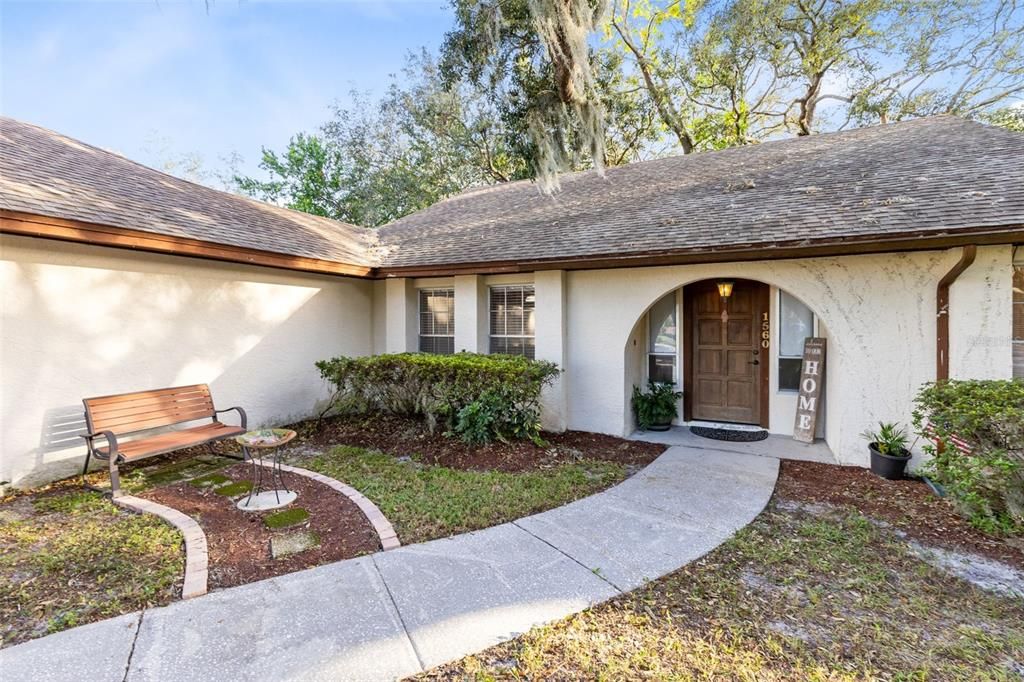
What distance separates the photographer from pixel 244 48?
8.46m

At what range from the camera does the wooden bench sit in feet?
15.4

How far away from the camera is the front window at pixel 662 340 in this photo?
25.0ft

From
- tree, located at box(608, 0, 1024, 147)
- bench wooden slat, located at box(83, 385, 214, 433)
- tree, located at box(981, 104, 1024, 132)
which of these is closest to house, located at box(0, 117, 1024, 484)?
bench wooden slat, located at box(83, 385, 214, 433)

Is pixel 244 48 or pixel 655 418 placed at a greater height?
pixel 244 48

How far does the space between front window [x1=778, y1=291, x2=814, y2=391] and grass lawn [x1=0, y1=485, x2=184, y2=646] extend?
7.73 metres

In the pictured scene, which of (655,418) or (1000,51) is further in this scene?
(1000,51)

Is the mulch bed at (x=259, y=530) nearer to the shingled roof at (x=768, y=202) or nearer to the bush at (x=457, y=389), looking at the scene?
the bush at (x=457, y=389)

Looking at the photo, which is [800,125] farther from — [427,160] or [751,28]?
[427,160]

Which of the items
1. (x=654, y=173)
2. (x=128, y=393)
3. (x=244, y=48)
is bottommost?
(x=128, y=393)

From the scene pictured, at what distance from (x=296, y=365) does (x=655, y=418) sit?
20.2 ft

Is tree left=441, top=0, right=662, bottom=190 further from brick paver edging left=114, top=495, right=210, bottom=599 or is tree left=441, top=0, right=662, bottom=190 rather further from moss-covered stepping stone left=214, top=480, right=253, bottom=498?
brick paver edging left=114, top=495, right=210, bottom=599

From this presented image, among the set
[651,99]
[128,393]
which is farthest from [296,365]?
[651,99]

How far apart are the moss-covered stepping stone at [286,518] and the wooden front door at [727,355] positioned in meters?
6.02

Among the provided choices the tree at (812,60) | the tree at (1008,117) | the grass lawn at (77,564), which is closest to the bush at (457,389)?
the grass lawn at (77,564)
